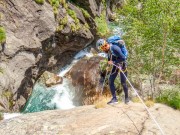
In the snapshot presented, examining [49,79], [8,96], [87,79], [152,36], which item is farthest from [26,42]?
[152,36]

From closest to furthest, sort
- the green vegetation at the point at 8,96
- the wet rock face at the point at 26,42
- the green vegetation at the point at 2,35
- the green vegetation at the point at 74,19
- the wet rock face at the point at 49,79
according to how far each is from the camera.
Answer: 1. the green vegetation at the point at 8,96
2. the green vegetation at the point at 2,35
3. the wet rock face at the point at 26,42
4. the wet rock face at the point at 49,79
5. the green vegetation at the point at 74,19

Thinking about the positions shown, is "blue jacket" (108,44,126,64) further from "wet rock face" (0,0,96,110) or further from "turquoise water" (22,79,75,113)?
"turquoise water" (22,79,75,113)

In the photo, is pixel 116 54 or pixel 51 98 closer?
pixel 116 54

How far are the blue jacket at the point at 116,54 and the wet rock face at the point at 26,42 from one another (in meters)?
8.70

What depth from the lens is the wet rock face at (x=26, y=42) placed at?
2075cm

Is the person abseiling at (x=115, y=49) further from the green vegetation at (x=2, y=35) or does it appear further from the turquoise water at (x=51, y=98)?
the turquoise water at (x=51, y=98)

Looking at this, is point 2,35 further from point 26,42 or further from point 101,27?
point 101,27

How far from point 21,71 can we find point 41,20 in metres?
4.94

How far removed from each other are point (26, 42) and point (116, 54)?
1261 cm

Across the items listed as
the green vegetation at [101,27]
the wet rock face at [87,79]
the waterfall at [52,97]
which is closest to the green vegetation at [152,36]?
the wet rock face at [87,79]

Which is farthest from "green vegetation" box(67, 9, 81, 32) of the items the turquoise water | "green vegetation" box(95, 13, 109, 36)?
"green vegetation" box(95, 13, 109, 36)

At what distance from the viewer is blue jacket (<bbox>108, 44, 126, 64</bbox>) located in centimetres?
1146

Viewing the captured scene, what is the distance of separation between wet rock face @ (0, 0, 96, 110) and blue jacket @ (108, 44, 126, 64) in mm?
8699

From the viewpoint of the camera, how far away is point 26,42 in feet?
74.9
